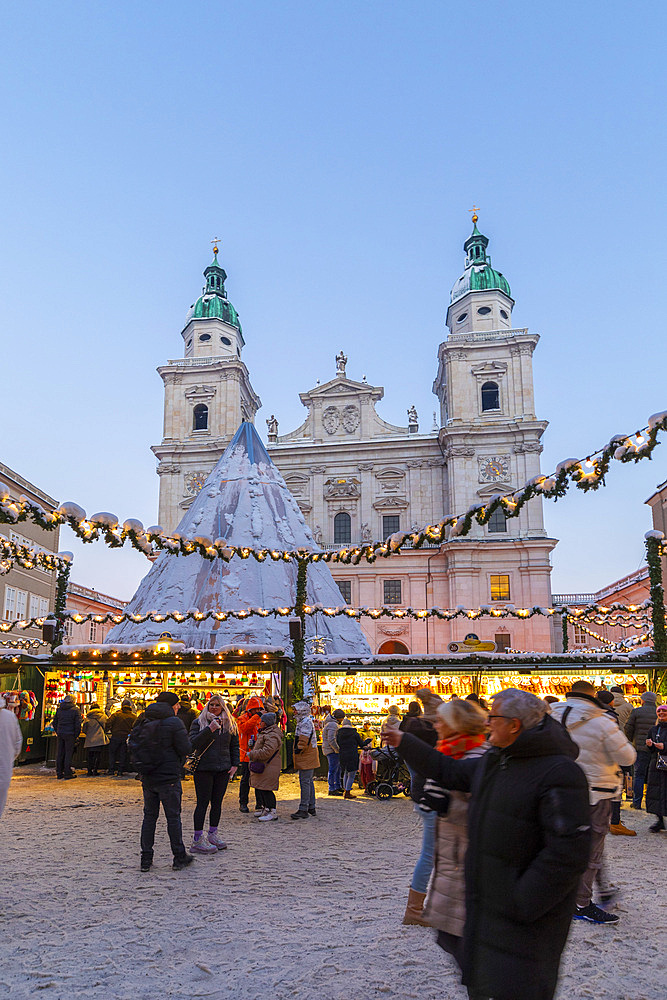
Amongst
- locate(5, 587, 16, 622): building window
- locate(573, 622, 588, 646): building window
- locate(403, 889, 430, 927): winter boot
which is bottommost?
locate(403, 889, 430, 927): winter boot

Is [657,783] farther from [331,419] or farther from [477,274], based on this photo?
[477,274]

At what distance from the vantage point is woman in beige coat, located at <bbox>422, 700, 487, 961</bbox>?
2943 millimetres

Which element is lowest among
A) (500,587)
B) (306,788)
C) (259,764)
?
(306,788)

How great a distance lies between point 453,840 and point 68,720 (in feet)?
32.3

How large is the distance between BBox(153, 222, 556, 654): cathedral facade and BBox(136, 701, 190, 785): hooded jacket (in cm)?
2793

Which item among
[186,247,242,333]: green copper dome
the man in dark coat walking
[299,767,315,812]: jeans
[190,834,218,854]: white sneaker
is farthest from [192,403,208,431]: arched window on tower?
the man in dark coat walking

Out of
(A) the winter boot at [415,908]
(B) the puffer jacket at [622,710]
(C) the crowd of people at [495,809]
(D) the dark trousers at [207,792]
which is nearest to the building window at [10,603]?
(C) the crowd of people at [495,809]

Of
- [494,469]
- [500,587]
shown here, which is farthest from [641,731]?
[494,469]

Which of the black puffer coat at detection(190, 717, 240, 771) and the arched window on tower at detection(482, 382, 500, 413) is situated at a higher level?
the arched window on tower at detection(482, 382, 500, 413)

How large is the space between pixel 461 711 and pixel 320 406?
36.1 metres

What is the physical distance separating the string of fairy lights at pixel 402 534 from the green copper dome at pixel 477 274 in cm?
3017

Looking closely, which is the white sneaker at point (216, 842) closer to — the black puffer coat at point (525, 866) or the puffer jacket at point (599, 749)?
the puffer jacket at point (599, 749)

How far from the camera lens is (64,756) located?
38.3ft

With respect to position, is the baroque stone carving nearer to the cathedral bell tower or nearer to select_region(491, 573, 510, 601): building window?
the cathedral bell tower
